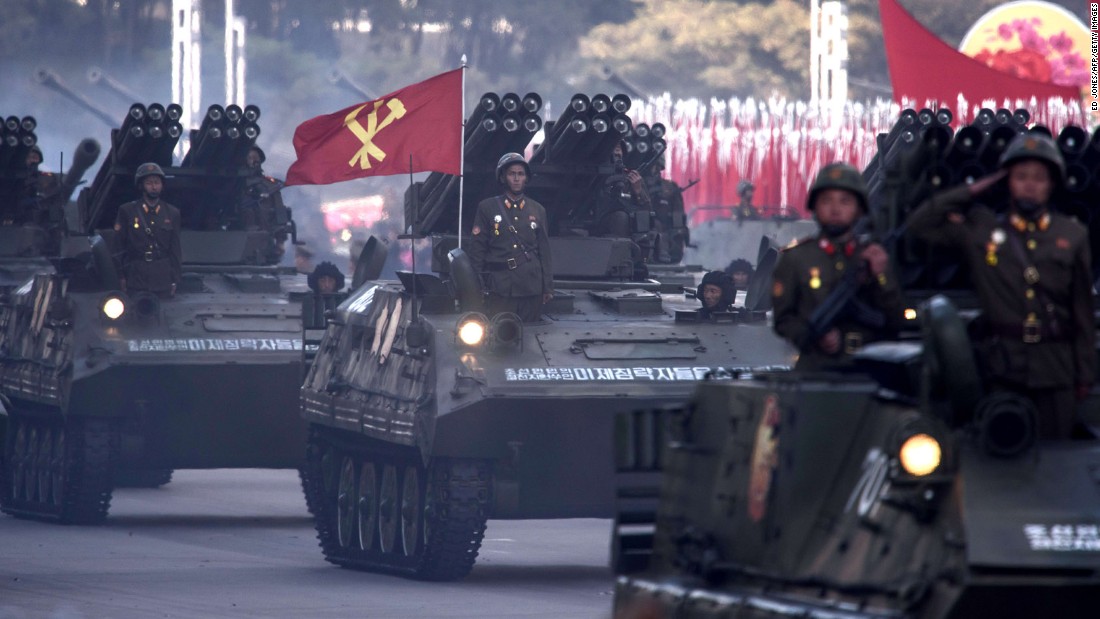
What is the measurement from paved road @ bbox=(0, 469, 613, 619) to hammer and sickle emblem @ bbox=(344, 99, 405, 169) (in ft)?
9.53

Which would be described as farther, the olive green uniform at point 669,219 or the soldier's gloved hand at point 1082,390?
the olive green uniform at point 669,219

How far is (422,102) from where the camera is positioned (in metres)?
16.8

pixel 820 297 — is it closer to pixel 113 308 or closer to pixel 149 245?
pixel 113 308

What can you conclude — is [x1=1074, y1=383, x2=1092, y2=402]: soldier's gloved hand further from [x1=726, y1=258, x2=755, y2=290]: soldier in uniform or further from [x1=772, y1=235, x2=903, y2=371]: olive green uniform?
[x1=726, y1=258, x2=755, y2=290]: soldier in uniform

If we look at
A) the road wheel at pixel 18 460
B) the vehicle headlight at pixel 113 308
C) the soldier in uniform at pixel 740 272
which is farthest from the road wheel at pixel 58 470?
the soldier in uniform at pixel 740 272

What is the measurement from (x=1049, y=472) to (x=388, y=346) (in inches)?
358

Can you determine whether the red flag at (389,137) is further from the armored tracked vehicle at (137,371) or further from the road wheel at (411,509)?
the road wheel at (411,509)

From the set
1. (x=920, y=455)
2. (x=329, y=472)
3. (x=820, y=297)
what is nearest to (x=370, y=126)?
(x=329, y=472)

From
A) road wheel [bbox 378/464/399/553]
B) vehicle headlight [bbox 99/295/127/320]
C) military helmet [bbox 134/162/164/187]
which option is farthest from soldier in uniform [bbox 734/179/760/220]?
road wheel [bbox 378/464/399/553]

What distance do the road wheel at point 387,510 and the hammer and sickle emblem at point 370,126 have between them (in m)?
2.48

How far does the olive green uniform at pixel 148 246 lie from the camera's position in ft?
61.3

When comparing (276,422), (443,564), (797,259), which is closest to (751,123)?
(276,422)

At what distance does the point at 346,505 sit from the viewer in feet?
54.1

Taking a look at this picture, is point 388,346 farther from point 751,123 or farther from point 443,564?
point 751,123
